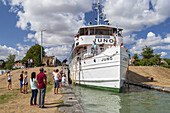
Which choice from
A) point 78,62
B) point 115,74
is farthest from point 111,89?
point 78,62

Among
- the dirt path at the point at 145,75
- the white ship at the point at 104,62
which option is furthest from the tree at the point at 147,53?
the white ship at the point at 104,62

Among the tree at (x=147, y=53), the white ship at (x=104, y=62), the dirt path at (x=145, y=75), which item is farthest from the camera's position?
the tree at (x=147, y=53)

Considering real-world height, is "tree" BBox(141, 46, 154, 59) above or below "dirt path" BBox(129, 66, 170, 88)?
above

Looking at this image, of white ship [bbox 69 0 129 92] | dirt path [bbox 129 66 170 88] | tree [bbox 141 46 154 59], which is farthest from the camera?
tree [bbox 141 46 154 59]

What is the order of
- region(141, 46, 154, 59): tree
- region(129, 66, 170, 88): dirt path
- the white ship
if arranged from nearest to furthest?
the white ship < region(129, 66, 170, 88): dirt path < region(141, 46, 154, 59): tree

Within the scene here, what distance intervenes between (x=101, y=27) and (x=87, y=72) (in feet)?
18.8

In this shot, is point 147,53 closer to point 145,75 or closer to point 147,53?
point 147,53

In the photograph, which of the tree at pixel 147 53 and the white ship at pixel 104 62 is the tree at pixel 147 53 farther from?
the white ship at pixel 104 62

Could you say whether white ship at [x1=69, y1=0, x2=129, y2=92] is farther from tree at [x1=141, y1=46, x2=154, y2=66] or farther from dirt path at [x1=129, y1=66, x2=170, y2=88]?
tree at [x1=141, y1=46, x2=154, y2=66]

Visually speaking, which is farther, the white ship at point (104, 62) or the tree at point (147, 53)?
the tree at point (147, 53)

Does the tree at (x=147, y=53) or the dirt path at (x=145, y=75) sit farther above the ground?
the tree at (x=147, y=53)

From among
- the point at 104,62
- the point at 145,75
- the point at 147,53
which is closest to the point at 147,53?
the point at 147,53

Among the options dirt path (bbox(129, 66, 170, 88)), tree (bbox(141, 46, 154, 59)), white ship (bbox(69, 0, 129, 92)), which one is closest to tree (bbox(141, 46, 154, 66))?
tree (bbox(141, 46, 154, 59))

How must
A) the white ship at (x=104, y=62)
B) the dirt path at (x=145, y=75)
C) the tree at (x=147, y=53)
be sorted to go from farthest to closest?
the tree at (x=147, y=53)
the dirt path at (x=145, y=75)
the white ship at (x=104, y=62)
